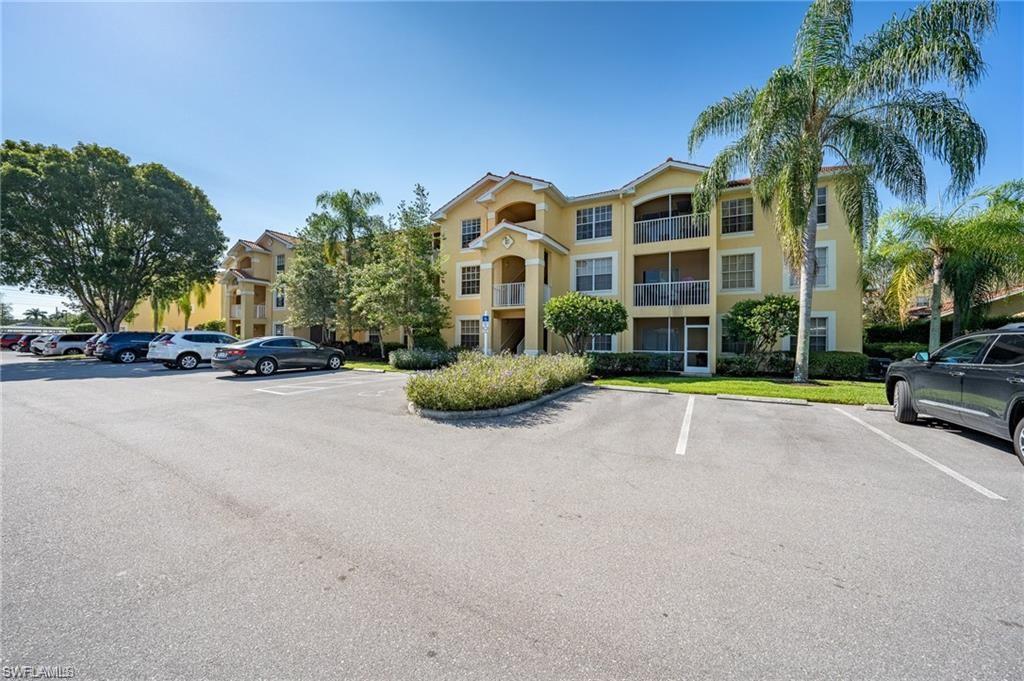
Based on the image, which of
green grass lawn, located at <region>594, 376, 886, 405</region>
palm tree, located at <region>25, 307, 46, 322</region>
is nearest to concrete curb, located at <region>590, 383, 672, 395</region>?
green grass lawn, located at <region>594, 376, 886, 405</region>

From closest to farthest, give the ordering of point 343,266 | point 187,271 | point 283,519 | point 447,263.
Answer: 1. point 283,519
2. point 447,263
3. point 343,266
4. point 187,271

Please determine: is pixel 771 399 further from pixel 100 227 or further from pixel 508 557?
pixel 100 227

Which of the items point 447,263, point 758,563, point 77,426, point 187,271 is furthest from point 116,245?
point 758,563

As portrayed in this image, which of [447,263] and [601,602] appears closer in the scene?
A: [601,602]

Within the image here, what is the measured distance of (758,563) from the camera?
308 cm

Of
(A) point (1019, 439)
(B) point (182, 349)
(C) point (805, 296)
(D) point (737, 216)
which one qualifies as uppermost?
(D) point (737, 216)

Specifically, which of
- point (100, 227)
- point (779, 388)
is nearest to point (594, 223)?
point (779, 388)

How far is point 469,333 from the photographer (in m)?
21.8

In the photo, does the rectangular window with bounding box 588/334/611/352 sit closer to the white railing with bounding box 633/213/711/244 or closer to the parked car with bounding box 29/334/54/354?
the white railing with bounding box 633/213/711/244

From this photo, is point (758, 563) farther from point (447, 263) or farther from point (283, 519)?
point (447, 263)

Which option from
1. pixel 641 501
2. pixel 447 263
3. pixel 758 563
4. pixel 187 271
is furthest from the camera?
pixel 187 271

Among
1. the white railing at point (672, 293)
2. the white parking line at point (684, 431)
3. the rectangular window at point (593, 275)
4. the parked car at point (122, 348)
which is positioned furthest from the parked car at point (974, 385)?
the parked car at point (122, 348)

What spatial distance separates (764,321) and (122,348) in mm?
30835

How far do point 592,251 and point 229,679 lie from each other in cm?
1972
